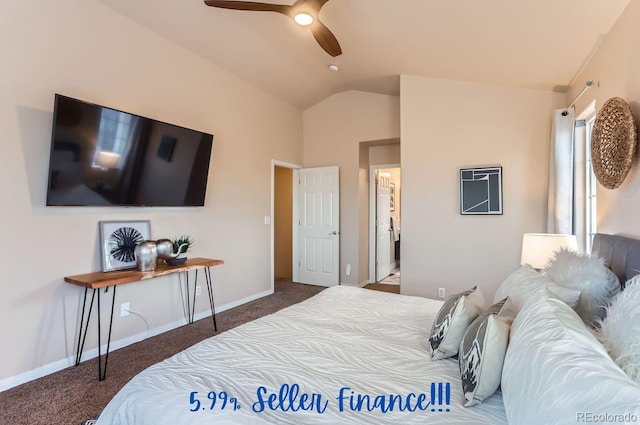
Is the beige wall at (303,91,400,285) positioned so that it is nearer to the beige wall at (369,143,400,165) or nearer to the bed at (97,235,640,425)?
the beige wall at (369,143,400,165)

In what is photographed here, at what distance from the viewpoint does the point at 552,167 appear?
123 inches

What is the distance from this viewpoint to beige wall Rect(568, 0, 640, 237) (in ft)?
5.74

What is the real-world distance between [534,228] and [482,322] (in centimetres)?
277

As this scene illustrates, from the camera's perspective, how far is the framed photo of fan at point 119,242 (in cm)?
287

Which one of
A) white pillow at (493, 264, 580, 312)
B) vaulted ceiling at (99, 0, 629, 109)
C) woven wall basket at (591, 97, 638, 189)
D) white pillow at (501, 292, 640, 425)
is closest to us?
white pillow at (501, 292, 640, 425)

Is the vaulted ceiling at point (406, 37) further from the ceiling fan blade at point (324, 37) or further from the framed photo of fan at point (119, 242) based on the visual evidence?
the framed photo of fan at point (119, 242)

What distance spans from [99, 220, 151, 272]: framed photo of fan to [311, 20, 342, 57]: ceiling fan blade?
2.36m

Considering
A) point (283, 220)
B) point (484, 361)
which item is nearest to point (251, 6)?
point (484, 361)

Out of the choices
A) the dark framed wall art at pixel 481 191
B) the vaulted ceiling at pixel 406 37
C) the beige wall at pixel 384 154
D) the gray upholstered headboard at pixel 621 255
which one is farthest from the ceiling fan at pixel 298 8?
the beige wall at pixel 384 154

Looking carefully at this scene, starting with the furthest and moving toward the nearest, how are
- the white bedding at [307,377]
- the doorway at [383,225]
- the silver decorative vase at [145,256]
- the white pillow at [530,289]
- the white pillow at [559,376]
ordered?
the doorway at [383,225] < the silver decorative vase at [145,256] < the white pillow at [530,289] < the white bedding at [307,377] < the white pillow at [559,376]

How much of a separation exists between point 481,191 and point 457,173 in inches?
13.3

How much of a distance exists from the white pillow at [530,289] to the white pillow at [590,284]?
0.24 feet

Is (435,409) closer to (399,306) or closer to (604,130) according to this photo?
(399,306)

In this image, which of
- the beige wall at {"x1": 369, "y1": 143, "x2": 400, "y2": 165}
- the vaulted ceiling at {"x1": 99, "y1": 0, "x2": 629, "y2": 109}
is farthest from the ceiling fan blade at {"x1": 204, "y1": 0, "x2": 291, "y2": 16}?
the beige wall at {"x1": 369, "y1": 143, "x2": 400, "y2": 165}
